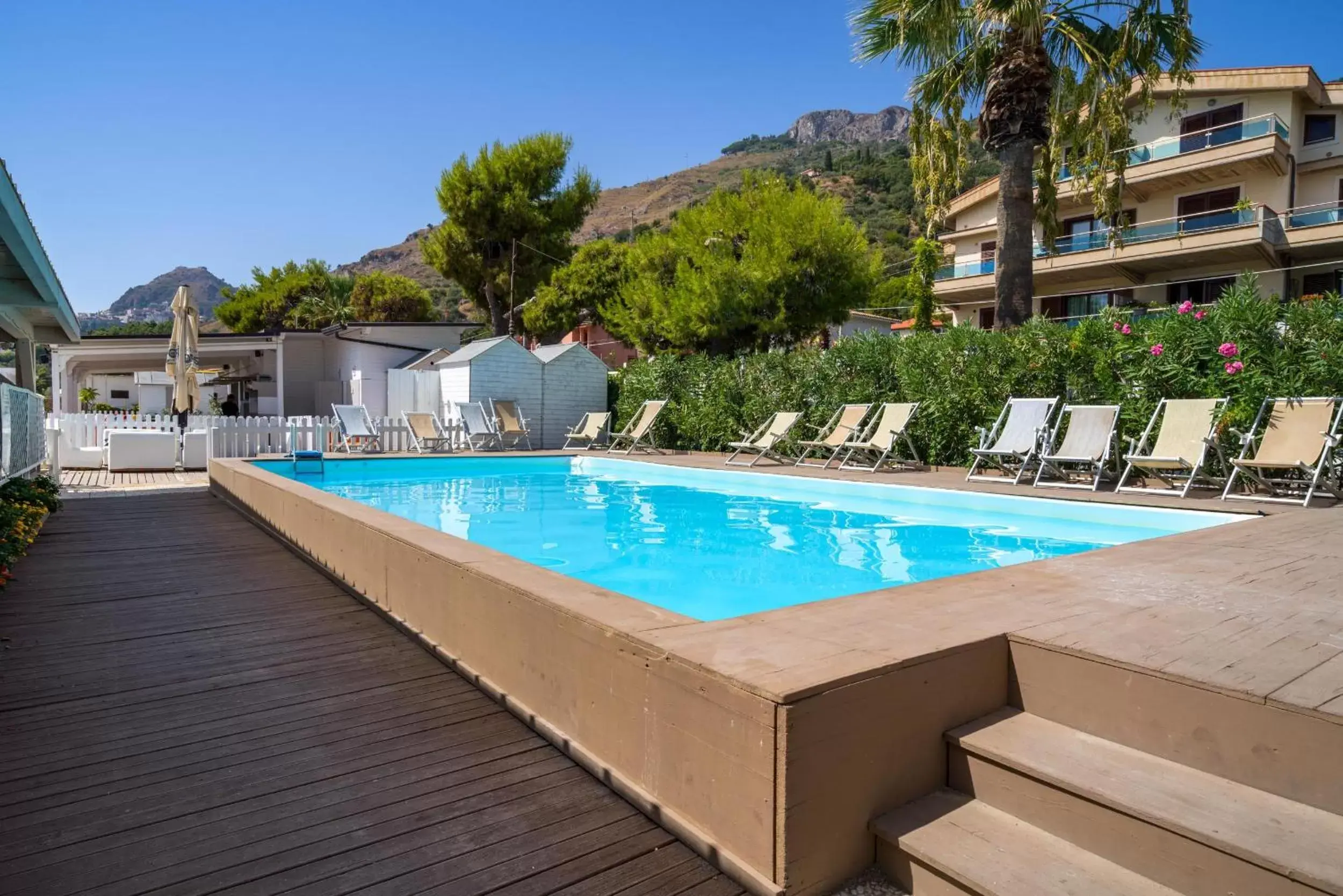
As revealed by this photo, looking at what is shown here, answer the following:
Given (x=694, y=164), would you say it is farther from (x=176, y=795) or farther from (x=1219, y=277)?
(x=176, y=795)

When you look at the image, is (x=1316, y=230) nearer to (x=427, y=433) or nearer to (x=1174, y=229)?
(x=1174, y=229)

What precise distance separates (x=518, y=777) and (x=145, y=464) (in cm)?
1227

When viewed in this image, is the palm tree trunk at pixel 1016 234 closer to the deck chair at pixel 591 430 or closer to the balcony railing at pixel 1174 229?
the deck chair at pixel 591 430

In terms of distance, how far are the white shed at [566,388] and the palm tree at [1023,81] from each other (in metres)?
7.77

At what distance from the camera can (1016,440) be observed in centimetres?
824

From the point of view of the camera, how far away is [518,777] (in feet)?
7.48

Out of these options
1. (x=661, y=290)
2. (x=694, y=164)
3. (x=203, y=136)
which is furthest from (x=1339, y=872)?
(x=694, y=164)

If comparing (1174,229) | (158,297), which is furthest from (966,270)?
(158,297)

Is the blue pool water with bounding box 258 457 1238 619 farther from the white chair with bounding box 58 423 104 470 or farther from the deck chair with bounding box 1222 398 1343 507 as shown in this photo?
the white chair with bounding box 58 423 104 470

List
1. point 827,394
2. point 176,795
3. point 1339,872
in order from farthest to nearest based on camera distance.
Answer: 1. point 827,394
2. point 176,795
3. point 1339,872

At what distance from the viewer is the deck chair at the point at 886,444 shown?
31.1ft

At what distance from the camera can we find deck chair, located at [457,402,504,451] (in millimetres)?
14680

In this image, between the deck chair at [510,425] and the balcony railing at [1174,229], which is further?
the balcony railing at [1174,229]

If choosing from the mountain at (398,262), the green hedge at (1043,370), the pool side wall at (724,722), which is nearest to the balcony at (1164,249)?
the green hedge at (1043,370)
